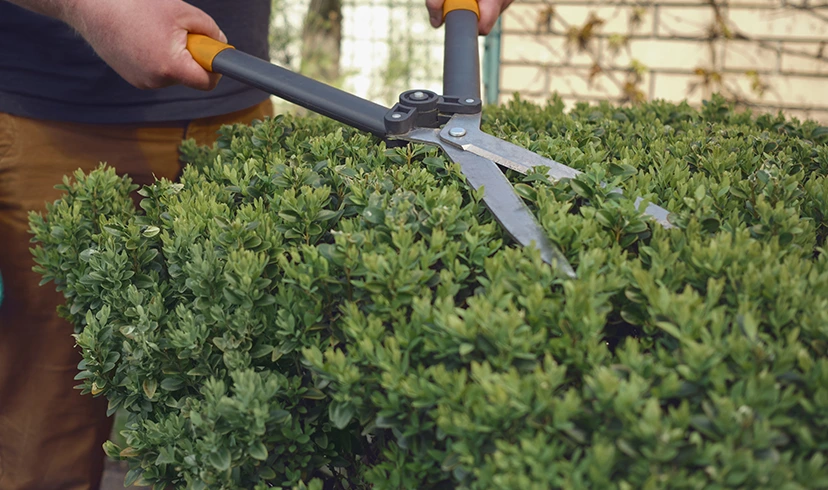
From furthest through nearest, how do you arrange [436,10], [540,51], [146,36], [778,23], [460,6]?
[540,51] → [778,23] → [436,10] → [460,6] → [146,36]

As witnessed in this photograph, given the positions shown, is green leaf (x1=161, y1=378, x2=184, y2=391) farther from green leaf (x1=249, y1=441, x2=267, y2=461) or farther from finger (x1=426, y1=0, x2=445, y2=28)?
finger (x1=426, y1=0, x2=445, y2=28)

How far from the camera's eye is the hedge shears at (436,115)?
1.63m

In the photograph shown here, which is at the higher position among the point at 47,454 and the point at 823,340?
the point at 823,340

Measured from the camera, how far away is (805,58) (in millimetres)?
5125

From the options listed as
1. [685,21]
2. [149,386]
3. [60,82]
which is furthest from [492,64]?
[149,386]

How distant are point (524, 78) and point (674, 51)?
3.55 feet

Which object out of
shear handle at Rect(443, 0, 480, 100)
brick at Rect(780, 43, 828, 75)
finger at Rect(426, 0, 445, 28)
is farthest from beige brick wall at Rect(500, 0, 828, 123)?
shear handle at Rect(443, 0, 480, 100)

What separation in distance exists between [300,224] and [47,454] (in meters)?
1.54

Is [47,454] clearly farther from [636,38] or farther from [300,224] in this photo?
[636,38]

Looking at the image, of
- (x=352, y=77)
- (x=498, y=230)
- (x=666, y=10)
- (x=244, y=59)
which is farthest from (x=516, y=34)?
(x=498, y=230)

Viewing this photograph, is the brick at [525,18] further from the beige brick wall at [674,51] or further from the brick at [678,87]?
the brick at [678,87]

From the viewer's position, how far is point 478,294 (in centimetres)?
129

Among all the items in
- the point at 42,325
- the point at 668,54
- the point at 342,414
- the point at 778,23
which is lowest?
the point at 42,325

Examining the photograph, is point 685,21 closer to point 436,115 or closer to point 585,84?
point 585,84
